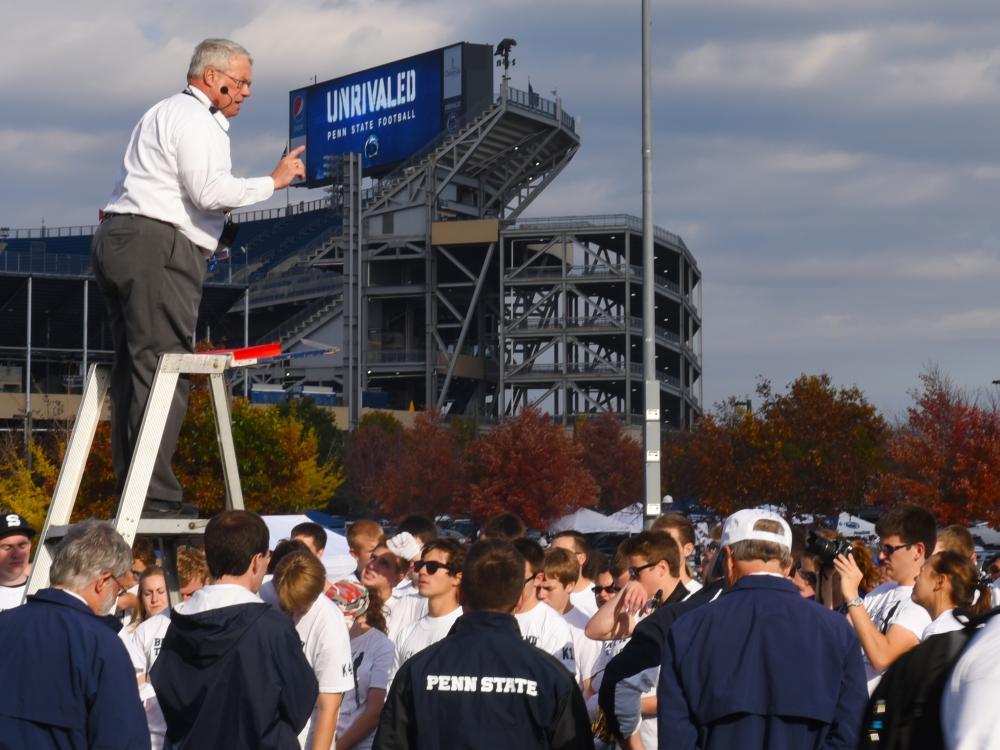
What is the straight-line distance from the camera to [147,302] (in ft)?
19.4

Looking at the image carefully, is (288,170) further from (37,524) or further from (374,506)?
(374,506)

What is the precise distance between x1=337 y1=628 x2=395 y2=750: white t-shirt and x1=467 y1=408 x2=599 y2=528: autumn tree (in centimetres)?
5767

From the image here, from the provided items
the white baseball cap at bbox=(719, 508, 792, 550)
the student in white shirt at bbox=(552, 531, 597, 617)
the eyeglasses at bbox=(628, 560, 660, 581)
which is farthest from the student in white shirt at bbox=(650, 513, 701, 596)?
the white baseball cap at bbox=(719, 508, 792, 550)

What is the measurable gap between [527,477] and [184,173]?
61066 millimetres

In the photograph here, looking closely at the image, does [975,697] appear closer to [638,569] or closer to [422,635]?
[638,569]

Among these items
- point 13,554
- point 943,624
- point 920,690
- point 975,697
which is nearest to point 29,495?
point 13,554

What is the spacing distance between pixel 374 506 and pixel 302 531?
66494 millimetres

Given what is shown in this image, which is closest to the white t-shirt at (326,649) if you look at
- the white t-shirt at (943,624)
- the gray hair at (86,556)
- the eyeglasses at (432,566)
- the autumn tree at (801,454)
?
the eyeglasses at (432,566)

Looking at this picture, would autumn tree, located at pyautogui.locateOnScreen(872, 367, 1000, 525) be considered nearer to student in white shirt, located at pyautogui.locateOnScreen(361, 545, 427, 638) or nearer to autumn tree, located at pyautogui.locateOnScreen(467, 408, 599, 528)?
autumn tree, located at pyautogui.locateOnScreen(467, 408, 599, 528)

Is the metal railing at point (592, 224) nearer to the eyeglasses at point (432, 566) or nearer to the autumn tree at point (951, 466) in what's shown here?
the autumn tree at point (951, 466)

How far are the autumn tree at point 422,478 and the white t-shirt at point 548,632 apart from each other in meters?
61.7

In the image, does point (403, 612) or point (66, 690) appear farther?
point (403, 612)

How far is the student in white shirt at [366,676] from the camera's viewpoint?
7.39 m

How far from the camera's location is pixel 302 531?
380 inches
